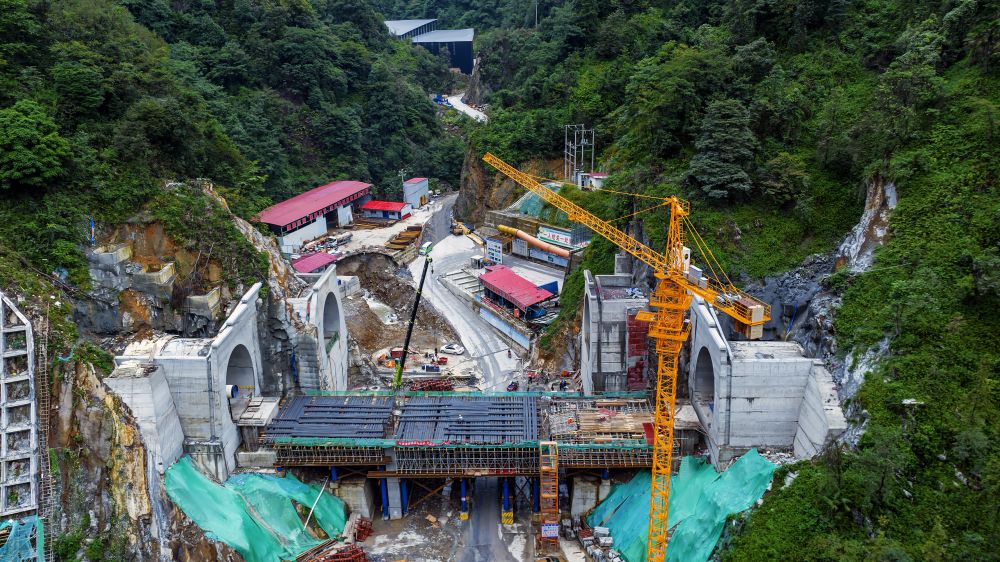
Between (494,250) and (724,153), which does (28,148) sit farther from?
(494,250)

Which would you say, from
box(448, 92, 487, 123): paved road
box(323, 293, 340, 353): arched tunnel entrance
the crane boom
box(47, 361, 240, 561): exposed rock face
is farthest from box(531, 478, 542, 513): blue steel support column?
box(448, 92, 487, 123): paved road

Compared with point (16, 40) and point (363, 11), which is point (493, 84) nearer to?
point (363, 11)

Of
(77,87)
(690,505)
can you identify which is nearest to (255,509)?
(690,505)

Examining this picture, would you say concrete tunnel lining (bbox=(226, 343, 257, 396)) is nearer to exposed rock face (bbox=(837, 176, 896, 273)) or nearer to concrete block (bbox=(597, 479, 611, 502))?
concrete block (bbox=(597, 479, 611, 502))

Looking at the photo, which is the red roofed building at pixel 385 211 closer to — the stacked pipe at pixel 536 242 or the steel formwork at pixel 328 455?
the stacked pipe at pixel 536 242

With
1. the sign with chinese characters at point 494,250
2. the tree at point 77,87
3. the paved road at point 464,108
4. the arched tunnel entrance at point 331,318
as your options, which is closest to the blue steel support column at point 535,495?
the arched tunnel entrance at point 331,318
